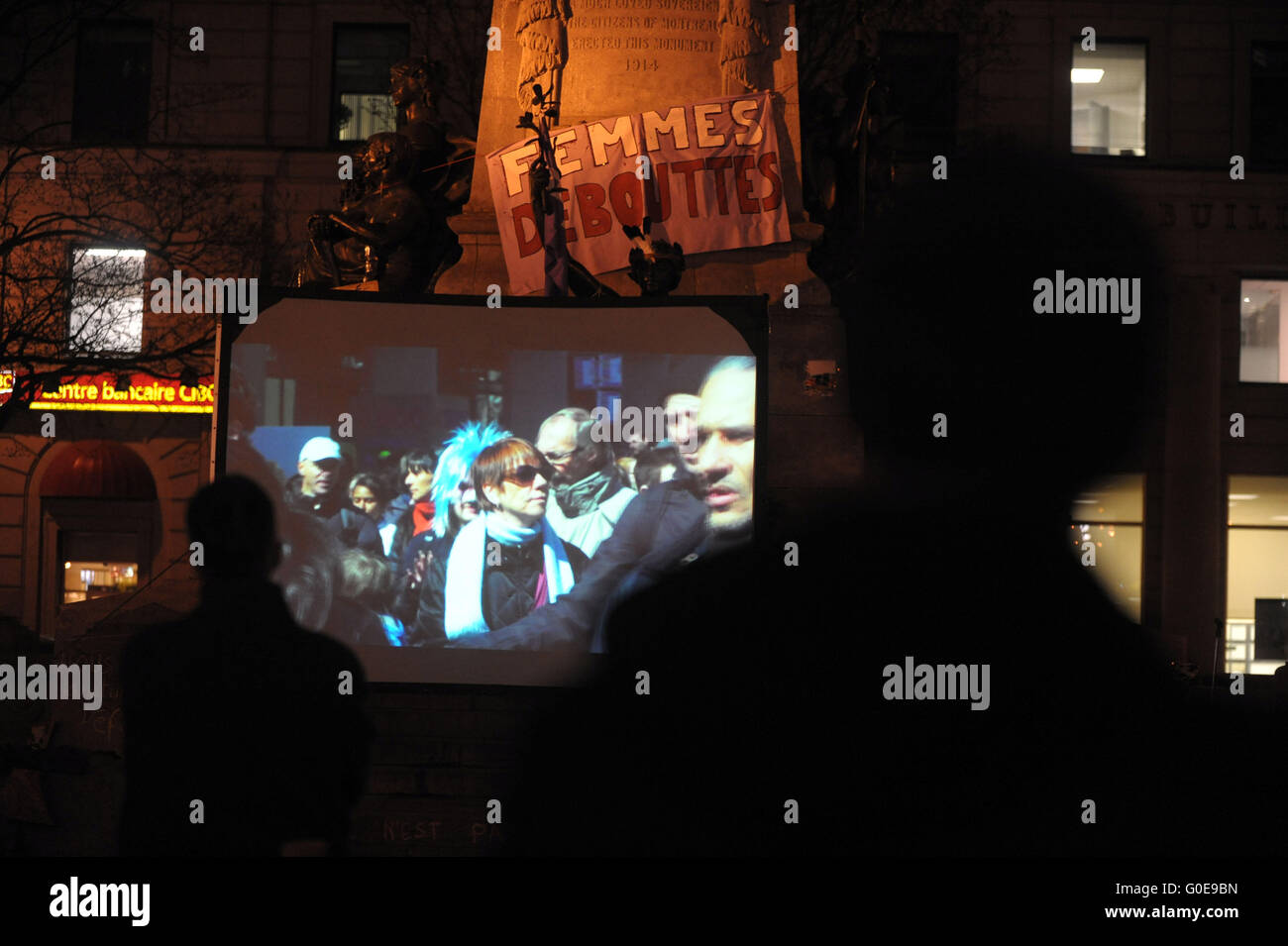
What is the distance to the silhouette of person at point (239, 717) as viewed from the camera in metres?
3.56

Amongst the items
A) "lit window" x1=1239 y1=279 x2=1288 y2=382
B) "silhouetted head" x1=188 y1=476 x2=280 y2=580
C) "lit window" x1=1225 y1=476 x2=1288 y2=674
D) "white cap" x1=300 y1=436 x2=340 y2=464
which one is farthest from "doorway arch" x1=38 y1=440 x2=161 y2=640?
"silhouetted head" x1=188 y1=476 x2=280 y2=580

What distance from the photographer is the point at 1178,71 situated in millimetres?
23250

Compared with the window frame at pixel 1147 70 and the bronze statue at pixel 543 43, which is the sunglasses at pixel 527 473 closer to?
the bronze statue at pixel 543 43

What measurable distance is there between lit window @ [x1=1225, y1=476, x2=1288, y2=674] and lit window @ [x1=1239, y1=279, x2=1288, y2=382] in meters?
1.93

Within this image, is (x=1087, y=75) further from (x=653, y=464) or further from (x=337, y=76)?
(x=653, y=464)

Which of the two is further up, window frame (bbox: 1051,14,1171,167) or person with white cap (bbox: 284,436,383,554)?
window frame (bbox: 1051,14,1171,167)

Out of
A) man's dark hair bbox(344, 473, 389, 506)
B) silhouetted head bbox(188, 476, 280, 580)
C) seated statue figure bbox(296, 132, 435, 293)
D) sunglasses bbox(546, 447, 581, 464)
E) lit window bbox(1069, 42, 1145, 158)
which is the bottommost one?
silhouetted head bbox(188, 476, 280, 580)

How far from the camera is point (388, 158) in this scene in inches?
401

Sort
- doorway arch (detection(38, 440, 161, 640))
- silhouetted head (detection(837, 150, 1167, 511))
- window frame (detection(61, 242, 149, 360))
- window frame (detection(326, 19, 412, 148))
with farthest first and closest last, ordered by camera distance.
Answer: window frame (detection(326, 19, 412, 148)), doorway arch (detection(38, 440, 161, 640)), window frame (detection(61, 242, 149, 360)), silhouetted head (detection(837, 150, 1167, 511))

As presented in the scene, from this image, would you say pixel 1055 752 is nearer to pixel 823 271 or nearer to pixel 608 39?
pixel 823 271

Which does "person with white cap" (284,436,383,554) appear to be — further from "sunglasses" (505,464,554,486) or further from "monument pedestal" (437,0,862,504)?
"monument pedestal" (437,0,862,504)

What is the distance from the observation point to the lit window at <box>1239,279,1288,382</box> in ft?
75.7
